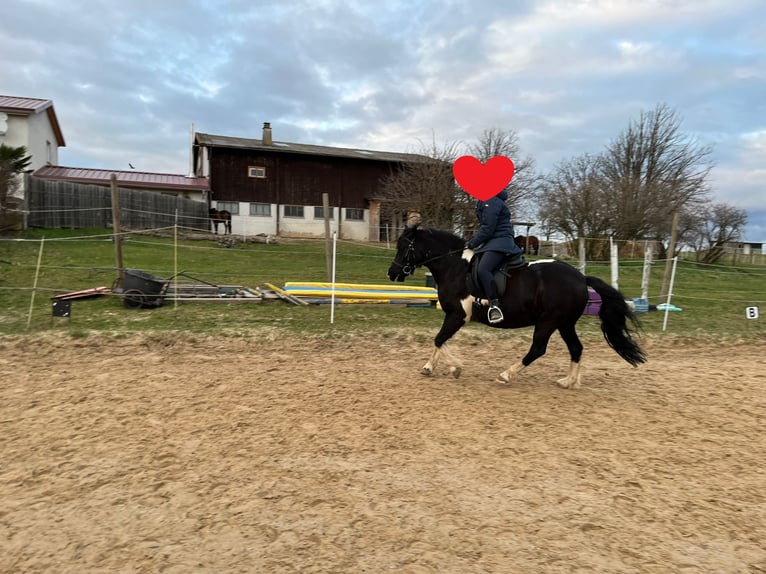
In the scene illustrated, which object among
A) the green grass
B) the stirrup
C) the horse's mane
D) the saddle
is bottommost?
the green grass

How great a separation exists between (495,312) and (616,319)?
147 cm

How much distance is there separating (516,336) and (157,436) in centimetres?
693

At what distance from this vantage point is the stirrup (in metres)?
5.86

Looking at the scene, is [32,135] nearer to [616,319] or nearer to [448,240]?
[448,240]

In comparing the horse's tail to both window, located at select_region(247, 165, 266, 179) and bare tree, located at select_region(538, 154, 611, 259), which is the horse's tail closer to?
bare tree, located at select_region(538, 154, 611, 259)

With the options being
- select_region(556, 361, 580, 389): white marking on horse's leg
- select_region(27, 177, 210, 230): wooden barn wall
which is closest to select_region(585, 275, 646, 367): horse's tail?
select_region(556, 361, 580, 389): white marking on horse's leg

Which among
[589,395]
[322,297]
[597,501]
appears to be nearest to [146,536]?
[597,501]

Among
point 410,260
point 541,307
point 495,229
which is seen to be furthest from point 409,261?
point 541,307

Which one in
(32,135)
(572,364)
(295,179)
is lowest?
(572,364)

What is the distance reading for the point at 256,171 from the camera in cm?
3175

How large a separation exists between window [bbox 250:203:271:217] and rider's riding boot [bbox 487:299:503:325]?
27.9 meters

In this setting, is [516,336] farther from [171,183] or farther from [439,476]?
[171,183]

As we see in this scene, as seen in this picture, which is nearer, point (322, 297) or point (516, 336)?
point (516, 336)

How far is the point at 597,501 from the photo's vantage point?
3.17 meters
